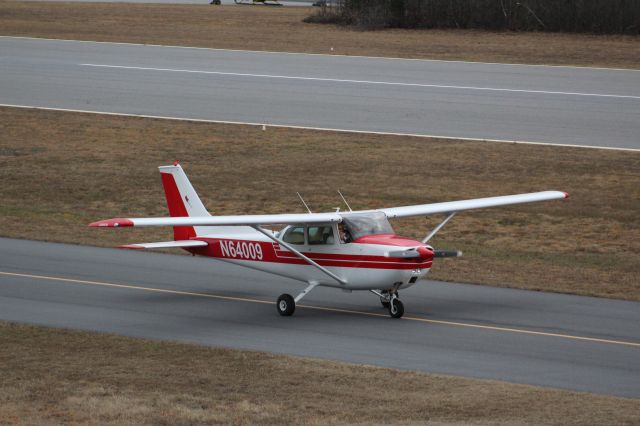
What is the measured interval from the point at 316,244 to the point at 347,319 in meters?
1.49

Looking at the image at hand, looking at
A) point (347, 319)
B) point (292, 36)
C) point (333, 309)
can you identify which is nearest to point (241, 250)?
point (333, 309)

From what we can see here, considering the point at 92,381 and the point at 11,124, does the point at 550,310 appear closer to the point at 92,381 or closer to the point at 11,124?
the point at 92,381

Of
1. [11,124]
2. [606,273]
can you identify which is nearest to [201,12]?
[11,124]

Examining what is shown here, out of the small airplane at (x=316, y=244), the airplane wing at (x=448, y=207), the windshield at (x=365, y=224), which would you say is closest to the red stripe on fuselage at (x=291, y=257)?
the small airplane at (x=316, y=244)

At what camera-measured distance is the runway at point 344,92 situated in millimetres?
42938

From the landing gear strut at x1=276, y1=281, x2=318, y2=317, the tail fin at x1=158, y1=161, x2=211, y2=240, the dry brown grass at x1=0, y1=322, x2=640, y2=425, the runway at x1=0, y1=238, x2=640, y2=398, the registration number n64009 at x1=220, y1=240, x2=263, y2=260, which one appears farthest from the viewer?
the tail fin at x1=158, y1=161, x2=211, y2=240

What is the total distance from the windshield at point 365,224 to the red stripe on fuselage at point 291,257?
47cm

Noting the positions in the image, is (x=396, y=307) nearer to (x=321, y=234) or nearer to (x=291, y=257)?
Result: (x=321, y=234)

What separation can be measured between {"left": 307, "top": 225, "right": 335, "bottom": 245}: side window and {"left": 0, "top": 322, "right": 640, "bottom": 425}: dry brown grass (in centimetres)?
338

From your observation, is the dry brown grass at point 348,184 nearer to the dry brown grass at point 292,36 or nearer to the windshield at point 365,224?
the windshield at point 365,224

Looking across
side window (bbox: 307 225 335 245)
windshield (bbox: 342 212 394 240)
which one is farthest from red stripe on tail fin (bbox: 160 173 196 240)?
windshield (bbox: 342 212 394 240)

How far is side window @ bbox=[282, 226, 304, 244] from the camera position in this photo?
22203 mm

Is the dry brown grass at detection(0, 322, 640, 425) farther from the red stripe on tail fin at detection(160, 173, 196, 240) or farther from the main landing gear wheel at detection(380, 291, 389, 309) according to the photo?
the red stripe on tail fin at detection(160, 173, 196, 240)

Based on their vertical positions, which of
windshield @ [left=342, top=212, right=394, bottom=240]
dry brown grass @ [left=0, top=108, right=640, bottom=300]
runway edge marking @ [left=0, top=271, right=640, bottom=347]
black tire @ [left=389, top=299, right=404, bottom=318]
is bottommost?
dry brown grass @ [left=0, top=108, right=640, bottom=300]
